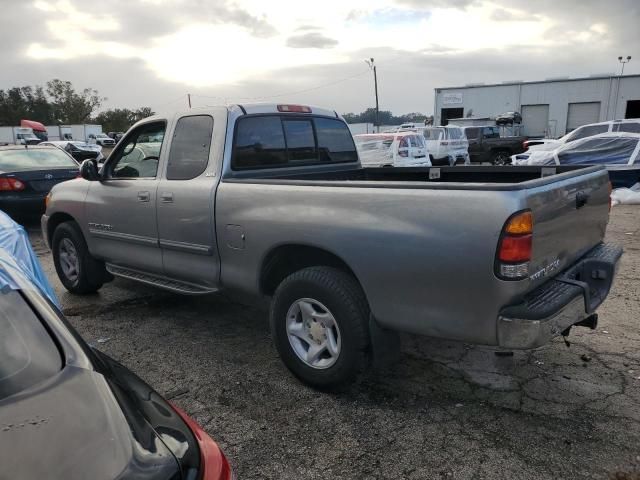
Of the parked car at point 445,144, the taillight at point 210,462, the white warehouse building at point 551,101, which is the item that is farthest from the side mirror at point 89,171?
the white warehouse building at point 551,101

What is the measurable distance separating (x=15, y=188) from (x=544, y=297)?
912 cm

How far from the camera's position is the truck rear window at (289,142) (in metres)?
4.16

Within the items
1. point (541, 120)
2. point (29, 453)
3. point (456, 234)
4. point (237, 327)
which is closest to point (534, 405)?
point (456, 234)

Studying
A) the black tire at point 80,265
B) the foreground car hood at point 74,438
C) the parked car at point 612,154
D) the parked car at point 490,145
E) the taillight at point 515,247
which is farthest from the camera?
the parked car at point 490,145

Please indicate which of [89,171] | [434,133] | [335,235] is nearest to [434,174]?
[335,235]

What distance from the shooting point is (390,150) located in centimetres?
1509

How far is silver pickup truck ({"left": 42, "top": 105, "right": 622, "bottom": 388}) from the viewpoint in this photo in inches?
102

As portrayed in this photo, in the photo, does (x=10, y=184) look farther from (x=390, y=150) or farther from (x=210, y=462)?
(x=390, y=150)

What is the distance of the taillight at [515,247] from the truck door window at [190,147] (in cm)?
244

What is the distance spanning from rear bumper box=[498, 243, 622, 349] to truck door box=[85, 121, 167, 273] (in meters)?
3.03

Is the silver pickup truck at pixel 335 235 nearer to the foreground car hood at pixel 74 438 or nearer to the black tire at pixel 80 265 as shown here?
the black tire at pixel 80 265

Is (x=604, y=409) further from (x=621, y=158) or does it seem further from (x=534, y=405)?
(x=621, y=158)

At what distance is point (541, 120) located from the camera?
3659cm

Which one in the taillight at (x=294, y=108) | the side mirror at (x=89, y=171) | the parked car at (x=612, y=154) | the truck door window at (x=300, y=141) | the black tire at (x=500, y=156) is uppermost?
the taillight at (x=294, y=108)
